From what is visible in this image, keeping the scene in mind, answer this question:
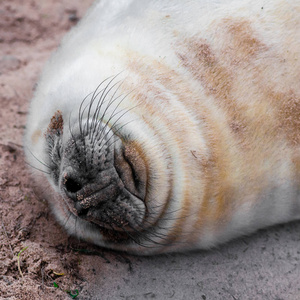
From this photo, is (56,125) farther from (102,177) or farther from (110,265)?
(110,265)

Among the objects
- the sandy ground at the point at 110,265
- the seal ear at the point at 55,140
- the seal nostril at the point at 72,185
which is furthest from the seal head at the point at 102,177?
the sandy ground at the point at 110,265

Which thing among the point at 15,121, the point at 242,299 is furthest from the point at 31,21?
the point at 242,299

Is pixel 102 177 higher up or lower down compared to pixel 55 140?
lower down

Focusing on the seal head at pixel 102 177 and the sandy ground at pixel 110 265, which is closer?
the seal head at pixel 102 177

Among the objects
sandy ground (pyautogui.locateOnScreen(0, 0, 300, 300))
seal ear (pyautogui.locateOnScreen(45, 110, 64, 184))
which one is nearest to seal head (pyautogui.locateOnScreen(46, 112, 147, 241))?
seal ear (pyautogui.locateOnScreen(45, 110, 64, 184))

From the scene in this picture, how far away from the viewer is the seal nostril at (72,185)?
6.57 ft

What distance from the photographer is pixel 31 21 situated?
4.28m

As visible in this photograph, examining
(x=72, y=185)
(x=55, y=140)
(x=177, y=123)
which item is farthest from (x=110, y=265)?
(x=177, y=123)

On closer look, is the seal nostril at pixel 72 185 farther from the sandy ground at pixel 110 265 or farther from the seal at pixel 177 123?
the sandy ground at pixel 110 265

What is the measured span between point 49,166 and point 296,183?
1.44 meters

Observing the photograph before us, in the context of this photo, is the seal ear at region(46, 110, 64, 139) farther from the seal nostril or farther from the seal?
the seal nostril

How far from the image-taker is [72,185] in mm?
2016

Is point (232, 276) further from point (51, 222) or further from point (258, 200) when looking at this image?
point (51, 222)

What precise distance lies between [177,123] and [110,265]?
93cm
